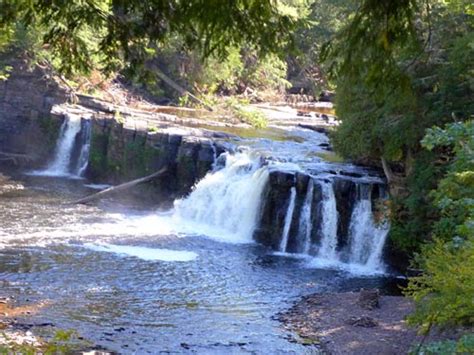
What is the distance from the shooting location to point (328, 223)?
713 inches

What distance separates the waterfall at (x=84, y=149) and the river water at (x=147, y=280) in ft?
17.8

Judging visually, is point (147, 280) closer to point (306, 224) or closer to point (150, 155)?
point (306, 224)

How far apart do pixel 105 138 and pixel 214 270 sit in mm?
10751

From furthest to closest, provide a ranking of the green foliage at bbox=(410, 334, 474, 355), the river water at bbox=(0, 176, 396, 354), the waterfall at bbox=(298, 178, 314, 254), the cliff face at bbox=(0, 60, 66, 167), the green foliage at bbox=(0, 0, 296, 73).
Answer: the cliff face at bbox=(0, 60, 66, 167) < the waterfall at bbox=(298, 178, 314, 254) < the river water at bbox=(0, 176, 396, 354) < the green foliage at bbox=(410, 334, 474, 355) < the green foliage at bbox=(0, 0, 296, 73)

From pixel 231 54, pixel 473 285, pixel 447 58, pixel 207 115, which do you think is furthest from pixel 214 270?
pixel 207 115

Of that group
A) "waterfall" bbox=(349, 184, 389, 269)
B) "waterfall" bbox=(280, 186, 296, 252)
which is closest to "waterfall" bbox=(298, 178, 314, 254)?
"waterfall" bbox=(280, 186, 296, 252)

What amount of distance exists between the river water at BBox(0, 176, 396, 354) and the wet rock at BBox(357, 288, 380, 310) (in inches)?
43.2

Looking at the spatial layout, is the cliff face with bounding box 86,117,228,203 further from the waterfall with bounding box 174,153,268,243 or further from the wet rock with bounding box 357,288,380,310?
the wet rock with bounding box 357,288,380,310

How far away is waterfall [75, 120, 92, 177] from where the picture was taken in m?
25.6

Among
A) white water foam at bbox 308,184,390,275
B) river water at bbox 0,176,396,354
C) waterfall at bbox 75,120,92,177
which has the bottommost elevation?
river water at bbox 0,176,396,354

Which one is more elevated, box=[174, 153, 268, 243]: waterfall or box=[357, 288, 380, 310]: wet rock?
box=[174, 153, 268, 243]: waterfall

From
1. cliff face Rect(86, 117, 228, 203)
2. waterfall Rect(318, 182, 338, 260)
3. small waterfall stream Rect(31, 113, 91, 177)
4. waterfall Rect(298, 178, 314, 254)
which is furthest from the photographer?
small waterfall stream Rect(31, 113, 91, 177)

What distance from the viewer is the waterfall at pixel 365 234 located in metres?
17.1

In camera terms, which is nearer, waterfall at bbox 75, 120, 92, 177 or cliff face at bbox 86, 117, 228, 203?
cliff face at bbox 86, 117, 228, 203
